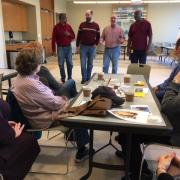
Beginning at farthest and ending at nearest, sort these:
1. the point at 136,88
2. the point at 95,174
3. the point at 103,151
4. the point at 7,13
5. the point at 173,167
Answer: the point at 7,13 → the point at 103,151 → the point at 136,88 → the point at 95,174 → the point at 173,167

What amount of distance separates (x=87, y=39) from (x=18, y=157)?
14.0 feet

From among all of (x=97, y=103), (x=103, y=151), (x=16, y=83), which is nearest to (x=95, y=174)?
(x=103, y=151)

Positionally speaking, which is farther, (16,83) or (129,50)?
(129,50)

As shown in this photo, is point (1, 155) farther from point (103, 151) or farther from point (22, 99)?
point (103, 151)

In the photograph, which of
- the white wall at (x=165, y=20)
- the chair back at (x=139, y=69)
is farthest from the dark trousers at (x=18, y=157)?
the white wall at (x=165, y=20)

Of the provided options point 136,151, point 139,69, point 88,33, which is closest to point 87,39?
point 88,33

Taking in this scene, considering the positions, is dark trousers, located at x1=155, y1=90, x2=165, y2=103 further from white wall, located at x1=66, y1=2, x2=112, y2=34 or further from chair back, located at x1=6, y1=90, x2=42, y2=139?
white wall, located at x1=66, y1=2, x2=112, y2=34

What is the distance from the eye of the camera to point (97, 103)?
1680mm

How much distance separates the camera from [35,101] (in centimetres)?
201

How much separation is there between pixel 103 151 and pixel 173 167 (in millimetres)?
1312

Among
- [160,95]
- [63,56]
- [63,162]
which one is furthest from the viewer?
[63,56]

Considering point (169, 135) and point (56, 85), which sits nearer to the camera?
point (169, 135)

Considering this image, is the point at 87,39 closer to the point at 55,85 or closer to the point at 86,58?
the point at 86,58

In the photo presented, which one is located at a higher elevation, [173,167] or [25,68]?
[25,68]
